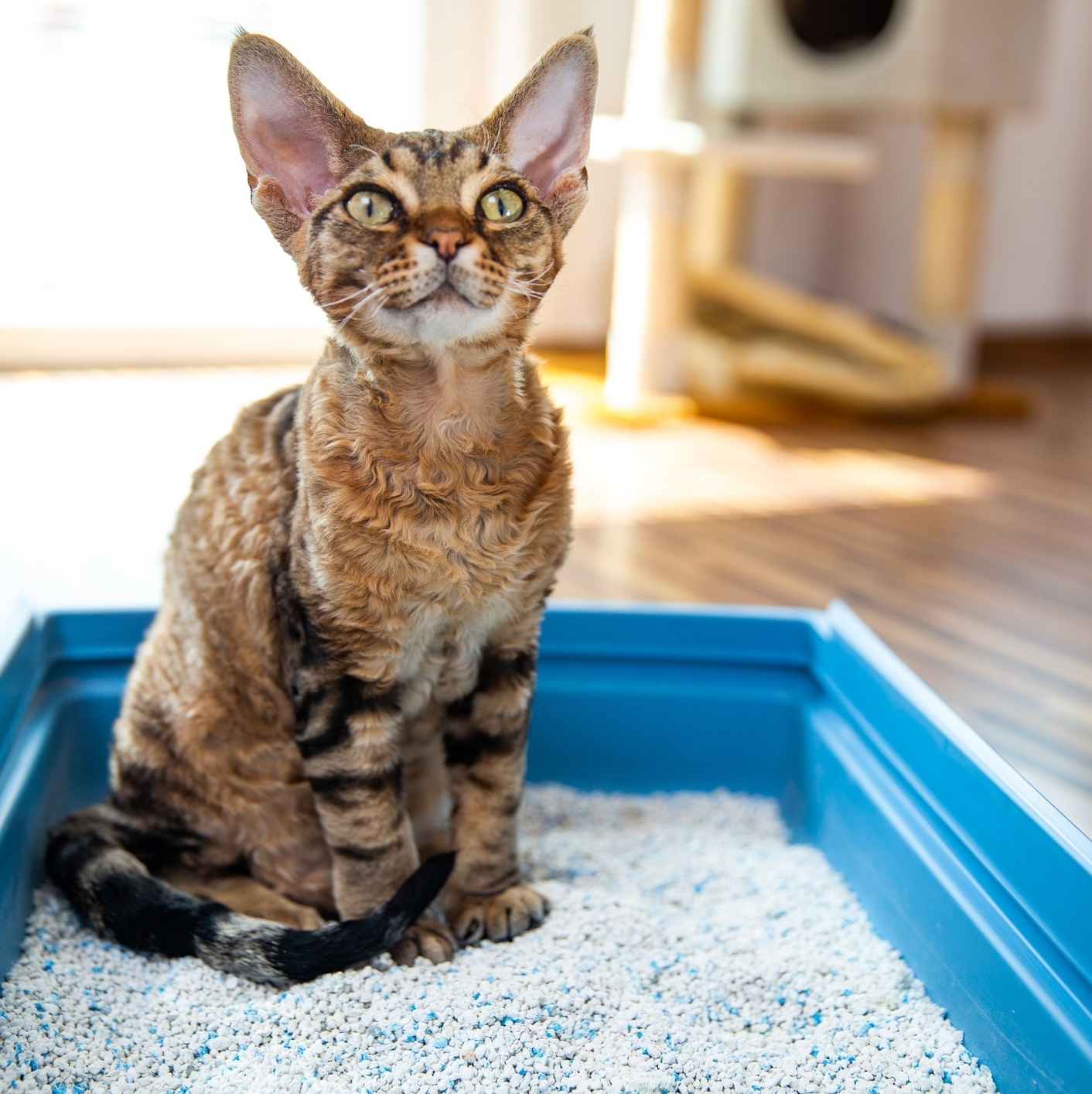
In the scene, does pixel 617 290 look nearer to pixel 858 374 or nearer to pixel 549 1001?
pixel 858 374

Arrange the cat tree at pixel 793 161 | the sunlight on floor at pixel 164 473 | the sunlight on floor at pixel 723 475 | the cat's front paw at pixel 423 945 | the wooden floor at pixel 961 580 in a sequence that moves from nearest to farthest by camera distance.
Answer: the cat's front paw at pixel 423 945 → the wooden floor at pixel 961 580 → the sunlight on floor at pixel 164 473 → the sunlight on floor at pixel 723 475 → the cat tree at pixel 793 161

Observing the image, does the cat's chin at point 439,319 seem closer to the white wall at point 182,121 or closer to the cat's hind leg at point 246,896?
the cat's hind leg at point 246,896

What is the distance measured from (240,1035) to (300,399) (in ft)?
1.77

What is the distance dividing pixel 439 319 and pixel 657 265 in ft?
7.63

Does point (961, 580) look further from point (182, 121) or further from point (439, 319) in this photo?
point (182, 121)

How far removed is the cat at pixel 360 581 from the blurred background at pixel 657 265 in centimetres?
117

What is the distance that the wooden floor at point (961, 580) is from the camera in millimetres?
1689

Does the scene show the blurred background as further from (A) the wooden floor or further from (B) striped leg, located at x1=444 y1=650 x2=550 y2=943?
(B) striped leg, located at x1=444 y1=650 x2=550 y2=943

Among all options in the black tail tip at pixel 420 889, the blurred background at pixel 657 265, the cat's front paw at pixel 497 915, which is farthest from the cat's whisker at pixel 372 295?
the blurred background at pixel 657 265

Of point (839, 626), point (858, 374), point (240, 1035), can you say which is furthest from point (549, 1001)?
point (858, 374)

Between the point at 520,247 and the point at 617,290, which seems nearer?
the point at 520,247

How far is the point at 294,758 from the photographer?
3.73ft

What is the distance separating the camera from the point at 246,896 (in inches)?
46.1

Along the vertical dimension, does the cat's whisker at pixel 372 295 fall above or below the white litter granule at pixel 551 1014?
above
